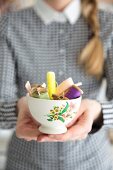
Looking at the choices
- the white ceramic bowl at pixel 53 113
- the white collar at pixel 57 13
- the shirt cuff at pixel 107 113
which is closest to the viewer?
the white ceramic bowl at pixel 53 113

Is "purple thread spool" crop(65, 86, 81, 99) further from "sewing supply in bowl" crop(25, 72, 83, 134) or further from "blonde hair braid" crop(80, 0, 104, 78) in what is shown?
"blonde hair braid" crop(80, 0, 104, 78)

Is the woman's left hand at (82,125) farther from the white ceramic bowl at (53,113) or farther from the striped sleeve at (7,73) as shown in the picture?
the striped sleeve at (7,73)

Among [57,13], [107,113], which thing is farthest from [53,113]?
[57,13]

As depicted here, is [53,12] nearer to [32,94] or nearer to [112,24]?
[112,24]

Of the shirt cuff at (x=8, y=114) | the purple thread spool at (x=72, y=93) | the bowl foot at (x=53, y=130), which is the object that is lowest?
the shirt cuff at (x=8, y=114)

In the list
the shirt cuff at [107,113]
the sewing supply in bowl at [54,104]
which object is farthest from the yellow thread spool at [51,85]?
the shirt cuff at [107,113]

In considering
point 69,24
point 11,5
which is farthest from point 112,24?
point 11,5
